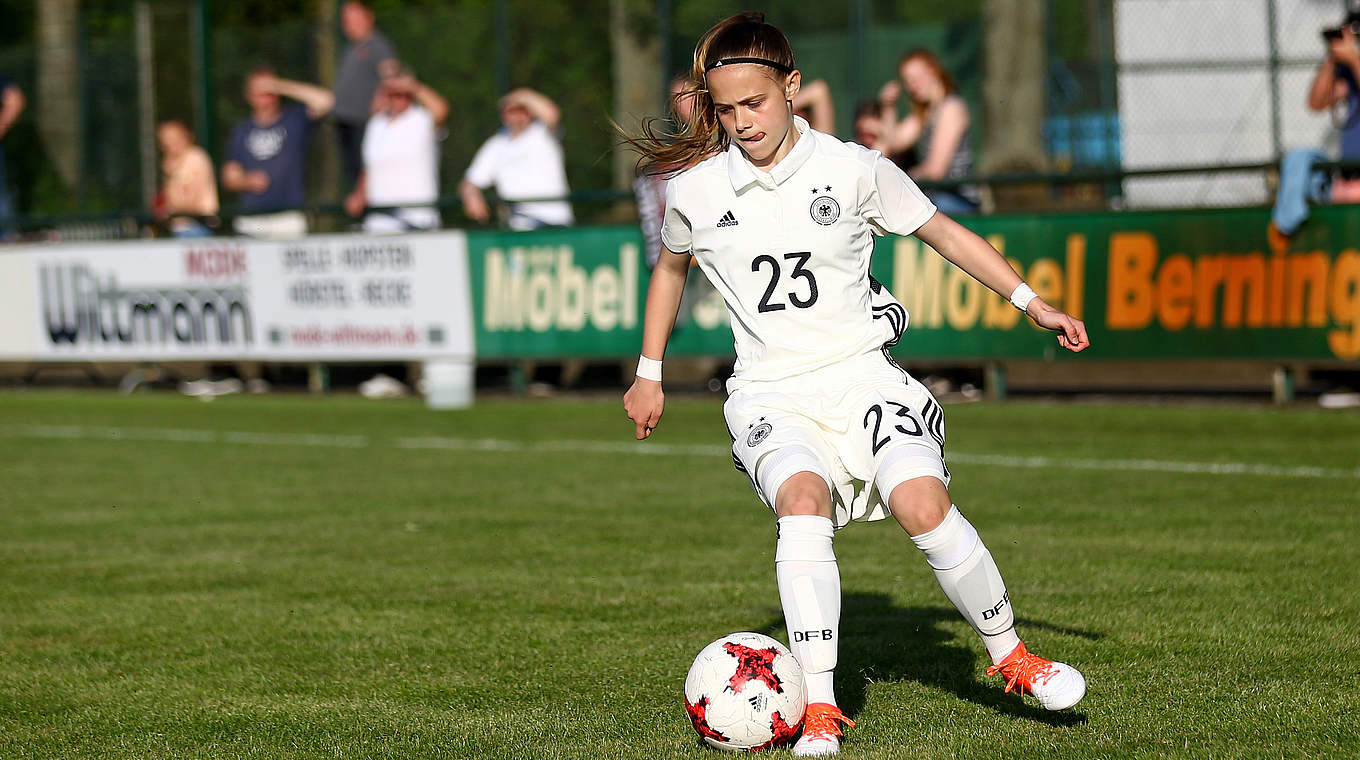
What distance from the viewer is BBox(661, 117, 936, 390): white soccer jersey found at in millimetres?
4922

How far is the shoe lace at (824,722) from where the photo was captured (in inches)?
179

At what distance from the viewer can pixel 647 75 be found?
75.1ft

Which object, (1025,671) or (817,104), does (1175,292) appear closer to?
(817,104)

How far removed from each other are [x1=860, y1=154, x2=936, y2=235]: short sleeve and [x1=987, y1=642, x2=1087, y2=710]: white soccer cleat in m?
1.22

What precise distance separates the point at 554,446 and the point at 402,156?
6002 mm

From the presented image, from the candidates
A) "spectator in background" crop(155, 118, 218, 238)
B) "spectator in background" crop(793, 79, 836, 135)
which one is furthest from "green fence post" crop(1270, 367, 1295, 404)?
"spectator in background" crop(155, 118, 218, 238)

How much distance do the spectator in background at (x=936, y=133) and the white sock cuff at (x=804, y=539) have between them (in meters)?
9.80

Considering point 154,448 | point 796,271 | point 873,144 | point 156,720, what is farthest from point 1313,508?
point 154,448

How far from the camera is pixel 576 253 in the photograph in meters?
15.9

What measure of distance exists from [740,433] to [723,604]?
1966mm

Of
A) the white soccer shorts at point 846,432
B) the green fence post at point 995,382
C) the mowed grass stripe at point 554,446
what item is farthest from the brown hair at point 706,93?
the green fence post at point 995,382

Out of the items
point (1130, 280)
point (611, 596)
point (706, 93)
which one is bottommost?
point (611, 596)

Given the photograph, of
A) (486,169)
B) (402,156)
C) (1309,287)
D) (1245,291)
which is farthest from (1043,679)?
(402,156)

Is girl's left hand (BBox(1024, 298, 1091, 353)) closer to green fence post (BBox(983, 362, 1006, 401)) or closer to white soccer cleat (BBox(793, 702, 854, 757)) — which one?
white soccer cleat (BBox(793, 702, 854, 757))
